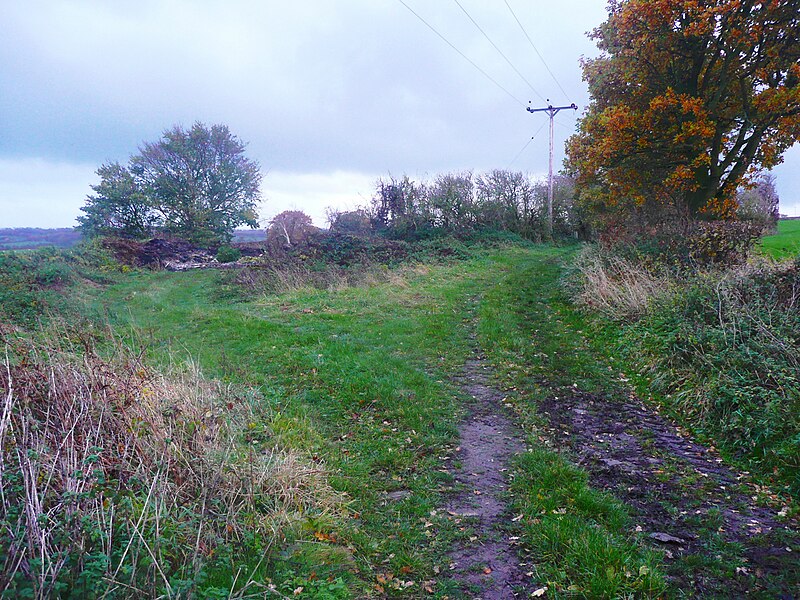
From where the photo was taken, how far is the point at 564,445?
15.2ft

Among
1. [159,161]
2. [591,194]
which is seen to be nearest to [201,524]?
[591,194]

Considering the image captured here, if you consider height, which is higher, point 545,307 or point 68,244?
point 68,244

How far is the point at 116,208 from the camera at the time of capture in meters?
28.3

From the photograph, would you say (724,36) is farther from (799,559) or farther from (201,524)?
(201,524)

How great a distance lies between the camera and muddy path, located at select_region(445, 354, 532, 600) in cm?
291

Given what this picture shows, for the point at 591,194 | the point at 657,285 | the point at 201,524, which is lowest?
the point at 201,524

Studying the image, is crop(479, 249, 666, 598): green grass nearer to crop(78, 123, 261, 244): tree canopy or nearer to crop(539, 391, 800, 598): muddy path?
crop(539, 391, 800, 598): muddy path

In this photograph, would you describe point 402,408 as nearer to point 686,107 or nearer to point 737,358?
point 737,358

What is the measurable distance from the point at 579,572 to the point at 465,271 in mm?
14735

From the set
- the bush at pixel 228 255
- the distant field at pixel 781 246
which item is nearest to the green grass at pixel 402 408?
Result: the distant field at pixel 781 246

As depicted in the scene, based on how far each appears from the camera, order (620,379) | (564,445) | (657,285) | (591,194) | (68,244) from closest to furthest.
Result: (564,445), (620,379), (657,285), (591,194), (68,244)

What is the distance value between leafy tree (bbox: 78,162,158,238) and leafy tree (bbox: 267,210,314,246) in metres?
7.93

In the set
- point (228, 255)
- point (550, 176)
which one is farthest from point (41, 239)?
point (550, 176)

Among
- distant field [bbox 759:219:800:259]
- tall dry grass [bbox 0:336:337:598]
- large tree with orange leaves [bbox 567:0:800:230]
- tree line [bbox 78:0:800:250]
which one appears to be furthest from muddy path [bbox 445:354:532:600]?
large tree with orange leaves [bbox 567:0:800:230]
